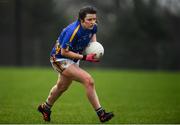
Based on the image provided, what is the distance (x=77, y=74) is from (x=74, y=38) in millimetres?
538

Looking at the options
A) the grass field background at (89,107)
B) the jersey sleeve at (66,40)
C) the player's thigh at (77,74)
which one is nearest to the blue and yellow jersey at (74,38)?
the jersey sleeve at (66,40)

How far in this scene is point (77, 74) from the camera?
8.37 meters

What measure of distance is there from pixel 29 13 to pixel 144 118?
81.6 ft

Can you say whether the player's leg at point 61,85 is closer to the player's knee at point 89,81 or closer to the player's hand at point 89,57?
the player's knee at point 89,81

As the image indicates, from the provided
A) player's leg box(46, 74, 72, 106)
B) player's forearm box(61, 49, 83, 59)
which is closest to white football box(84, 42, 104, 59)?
player's forearm box(61, 49, 83, 59)

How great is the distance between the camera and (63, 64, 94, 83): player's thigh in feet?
27.2

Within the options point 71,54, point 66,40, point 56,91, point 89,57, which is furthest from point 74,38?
point 56,91

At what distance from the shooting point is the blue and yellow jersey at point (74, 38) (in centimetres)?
821

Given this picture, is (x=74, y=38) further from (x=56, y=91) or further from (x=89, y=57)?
(x=56, y=91)

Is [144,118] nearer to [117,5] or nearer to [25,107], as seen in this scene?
[25,107]

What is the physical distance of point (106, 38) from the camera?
31.8 metres

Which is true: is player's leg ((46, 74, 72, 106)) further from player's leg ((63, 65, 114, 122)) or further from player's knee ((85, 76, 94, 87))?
player's knee ((85, 76, 94, 87))

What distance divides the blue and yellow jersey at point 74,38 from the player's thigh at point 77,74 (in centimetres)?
24

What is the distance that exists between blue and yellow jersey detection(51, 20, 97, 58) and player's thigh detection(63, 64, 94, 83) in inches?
9.5
